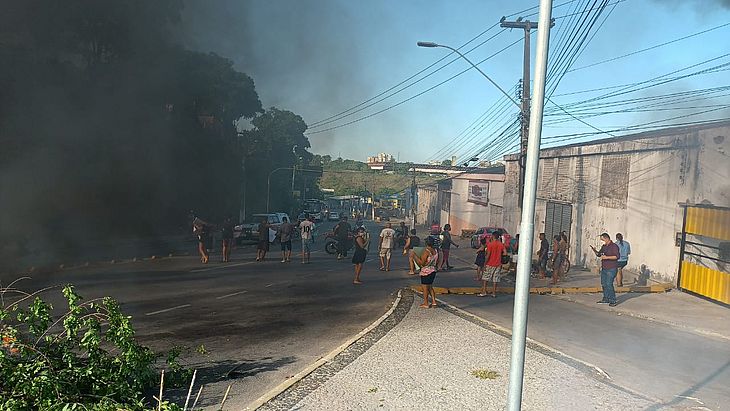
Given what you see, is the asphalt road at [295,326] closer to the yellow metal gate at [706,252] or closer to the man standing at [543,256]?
the yellow metal gate at [706,252]

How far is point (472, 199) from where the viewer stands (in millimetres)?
35125

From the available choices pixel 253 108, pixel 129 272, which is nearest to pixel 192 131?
pixel 253 108

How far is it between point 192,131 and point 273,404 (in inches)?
663

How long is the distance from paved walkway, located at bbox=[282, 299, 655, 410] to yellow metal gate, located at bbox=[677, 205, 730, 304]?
6.51m

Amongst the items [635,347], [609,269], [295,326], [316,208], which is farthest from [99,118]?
[316,208]

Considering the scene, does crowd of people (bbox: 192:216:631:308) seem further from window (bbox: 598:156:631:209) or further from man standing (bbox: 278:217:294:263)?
window (bbox: 598:156:631:209)

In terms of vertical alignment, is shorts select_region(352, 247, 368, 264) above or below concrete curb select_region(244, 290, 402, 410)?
above

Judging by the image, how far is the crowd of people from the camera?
366 inches

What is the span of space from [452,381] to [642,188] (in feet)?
39.1

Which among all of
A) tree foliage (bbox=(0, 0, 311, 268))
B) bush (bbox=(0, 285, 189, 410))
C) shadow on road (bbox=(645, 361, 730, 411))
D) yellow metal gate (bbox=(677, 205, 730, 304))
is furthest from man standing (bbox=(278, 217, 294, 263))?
shadow on road (bbox=(645, 361, 730, 411))

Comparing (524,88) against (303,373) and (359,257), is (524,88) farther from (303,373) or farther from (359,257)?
(303,373)

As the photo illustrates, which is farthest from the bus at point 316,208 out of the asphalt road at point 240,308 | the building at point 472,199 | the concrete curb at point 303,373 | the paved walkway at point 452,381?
the paved walkway at point 452,381

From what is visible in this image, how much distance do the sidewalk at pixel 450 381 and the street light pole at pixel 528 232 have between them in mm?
1395

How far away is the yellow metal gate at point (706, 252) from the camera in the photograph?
1073 cm
